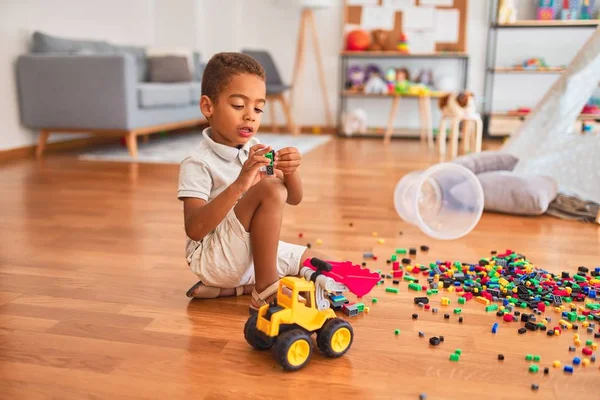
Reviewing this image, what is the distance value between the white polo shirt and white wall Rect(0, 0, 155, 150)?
3.07m

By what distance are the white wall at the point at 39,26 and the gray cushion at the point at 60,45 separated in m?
0.12

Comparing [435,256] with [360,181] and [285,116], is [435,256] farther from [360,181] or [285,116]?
[285,116]

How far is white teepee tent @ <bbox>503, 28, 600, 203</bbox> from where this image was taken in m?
2.60

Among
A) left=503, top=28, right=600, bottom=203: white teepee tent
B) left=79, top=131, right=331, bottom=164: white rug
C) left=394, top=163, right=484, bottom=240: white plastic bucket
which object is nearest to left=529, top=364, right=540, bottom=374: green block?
left=394, top=163, right=484, bottom=240: white plastic bucket

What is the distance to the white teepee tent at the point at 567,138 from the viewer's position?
260cm

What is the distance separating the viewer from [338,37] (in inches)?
232

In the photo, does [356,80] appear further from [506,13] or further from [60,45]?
[60,45]

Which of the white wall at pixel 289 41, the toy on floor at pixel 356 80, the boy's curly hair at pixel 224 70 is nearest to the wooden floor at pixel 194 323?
the boy's curly hair at pixel 224 70

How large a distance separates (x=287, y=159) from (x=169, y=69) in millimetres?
3906

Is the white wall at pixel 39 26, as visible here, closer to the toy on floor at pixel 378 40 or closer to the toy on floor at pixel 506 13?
the toy on floor at pixel 378 40

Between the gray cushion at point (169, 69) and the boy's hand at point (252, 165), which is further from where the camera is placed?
the gray cushion at point (169, 69)

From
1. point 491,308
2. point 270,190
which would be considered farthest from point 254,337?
point 491,308

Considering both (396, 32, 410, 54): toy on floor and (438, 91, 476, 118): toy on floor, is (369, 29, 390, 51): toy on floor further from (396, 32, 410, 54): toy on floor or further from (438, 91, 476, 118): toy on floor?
(438, 91, 476, 118): toy on floor

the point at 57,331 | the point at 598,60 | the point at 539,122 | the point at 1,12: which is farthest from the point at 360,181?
the point at 1,12
